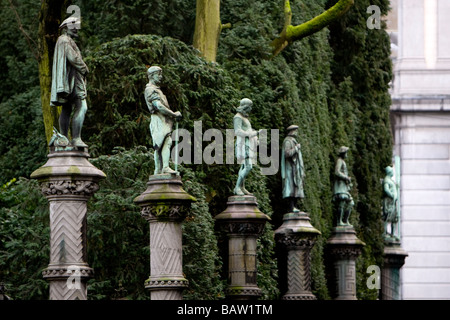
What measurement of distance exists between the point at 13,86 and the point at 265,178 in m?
7.72

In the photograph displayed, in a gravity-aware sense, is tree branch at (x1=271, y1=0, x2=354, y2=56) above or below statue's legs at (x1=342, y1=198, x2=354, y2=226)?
above

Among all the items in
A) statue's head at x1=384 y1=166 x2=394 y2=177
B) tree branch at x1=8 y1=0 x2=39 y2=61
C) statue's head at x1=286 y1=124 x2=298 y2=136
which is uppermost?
tree branch at x1=8 y1=0 x2=39 y2=61

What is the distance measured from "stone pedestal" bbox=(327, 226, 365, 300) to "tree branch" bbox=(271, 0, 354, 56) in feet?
14.9

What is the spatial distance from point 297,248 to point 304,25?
16.6 feet

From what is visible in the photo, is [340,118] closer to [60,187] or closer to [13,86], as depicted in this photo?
[13,86]

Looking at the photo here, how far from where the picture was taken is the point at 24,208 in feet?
101

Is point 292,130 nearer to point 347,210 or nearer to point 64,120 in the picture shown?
point 347,210

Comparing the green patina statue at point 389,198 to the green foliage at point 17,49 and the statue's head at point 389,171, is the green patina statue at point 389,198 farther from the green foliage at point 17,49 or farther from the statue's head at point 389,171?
the green foliage at point 17,49

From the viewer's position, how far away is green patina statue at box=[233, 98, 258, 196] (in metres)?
30.9

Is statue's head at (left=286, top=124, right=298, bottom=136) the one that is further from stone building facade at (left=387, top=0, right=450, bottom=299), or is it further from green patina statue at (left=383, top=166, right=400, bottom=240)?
stone building facade at (left=387, top=0, right=450, bottom=299)

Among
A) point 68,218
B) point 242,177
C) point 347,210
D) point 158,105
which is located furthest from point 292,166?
point 68,218

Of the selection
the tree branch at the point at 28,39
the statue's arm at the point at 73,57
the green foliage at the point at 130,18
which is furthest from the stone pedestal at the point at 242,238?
the green foliage at the point at 130,18

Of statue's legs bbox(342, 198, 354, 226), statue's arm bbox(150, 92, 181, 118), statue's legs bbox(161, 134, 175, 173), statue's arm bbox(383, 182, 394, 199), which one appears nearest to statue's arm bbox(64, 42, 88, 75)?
statue's arm bbox(150, 92, 181, 118)

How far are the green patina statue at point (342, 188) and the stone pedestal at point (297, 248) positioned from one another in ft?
16.1
